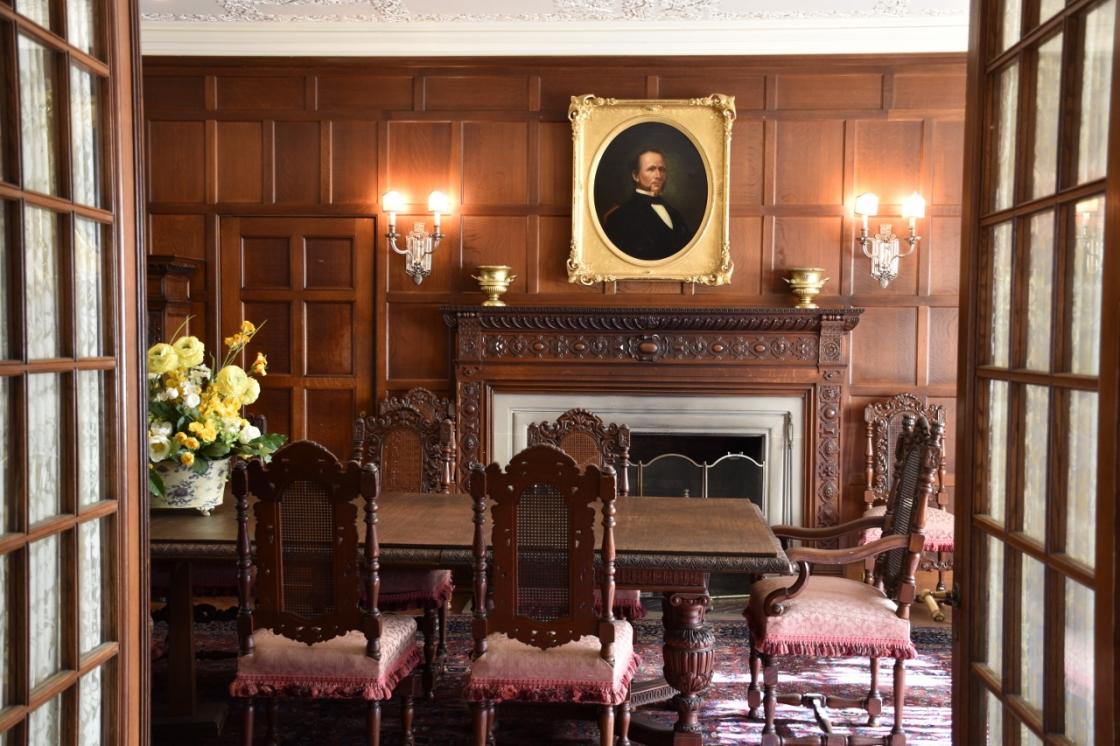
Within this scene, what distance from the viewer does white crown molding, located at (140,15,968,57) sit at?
5.56 meters

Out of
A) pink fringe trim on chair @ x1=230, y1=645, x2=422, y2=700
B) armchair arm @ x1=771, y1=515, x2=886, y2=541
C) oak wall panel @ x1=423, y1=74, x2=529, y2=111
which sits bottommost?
pink fringe trim on chair @ x1=230, y1=645, x2=422, y2=700

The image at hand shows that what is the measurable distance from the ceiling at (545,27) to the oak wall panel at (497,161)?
0.43m

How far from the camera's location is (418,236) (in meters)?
5.75

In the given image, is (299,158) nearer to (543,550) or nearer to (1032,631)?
(543,550)

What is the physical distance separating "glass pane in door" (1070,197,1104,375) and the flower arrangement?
2.75 meters

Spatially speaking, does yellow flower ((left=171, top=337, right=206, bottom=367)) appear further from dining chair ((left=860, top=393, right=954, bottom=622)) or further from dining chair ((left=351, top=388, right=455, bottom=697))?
dining chair ((left=860, top=393, right=954, bottom=622))

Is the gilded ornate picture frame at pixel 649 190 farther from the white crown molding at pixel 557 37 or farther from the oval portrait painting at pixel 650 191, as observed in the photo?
the white crown molding at pixel 557 37

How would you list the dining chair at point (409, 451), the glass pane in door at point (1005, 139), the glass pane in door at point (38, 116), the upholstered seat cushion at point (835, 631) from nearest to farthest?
the glass pane in door at point (38, 116), the glass pane in door at point (1005, 139), the upholstered seat cushion at point (835, 631), the dining chair at point (409, 451)

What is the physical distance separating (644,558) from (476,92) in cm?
356

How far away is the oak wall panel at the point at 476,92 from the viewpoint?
579 cm

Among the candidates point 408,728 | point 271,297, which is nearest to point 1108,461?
point 408,728

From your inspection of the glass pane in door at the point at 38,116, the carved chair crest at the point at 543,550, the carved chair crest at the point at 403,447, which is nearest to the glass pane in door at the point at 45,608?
the glass pane in door at the point at 38,116

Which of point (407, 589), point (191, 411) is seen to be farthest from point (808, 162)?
point (191, 411)

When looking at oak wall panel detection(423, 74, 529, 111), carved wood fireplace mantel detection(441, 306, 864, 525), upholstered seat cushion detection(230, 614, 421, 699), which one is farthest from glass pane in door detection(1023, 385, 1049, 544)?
oak wall panel detection(423, 74, 529, 111)
